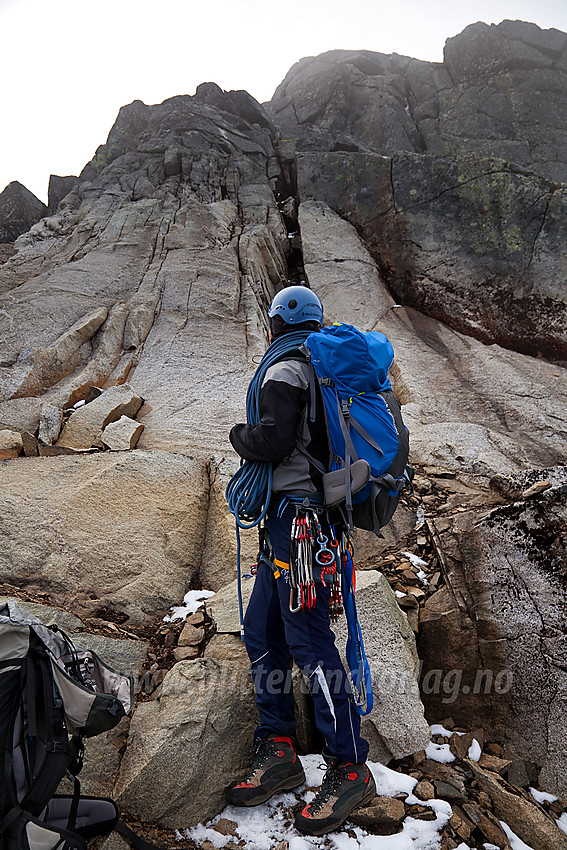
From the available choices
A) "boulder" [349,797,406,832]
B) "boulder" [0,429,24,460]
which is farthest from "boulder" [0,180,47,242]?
"boulder" [349,797,406,832]

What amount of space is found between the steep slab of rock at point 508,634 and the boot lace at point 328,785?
1.86 m

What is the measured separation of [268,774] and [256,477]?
228cm

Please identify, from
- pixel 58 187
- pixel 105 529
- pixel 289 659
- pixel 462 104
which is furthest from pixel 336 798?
pixel 462 104

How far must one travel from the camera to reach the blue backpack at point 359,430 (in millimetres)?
4023

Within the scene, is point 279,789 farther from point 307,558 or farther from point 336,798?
point 307,558

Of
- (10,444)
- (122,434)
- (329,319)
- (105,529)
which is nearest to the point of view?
(105,529)

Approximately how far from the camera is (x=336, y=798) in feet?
12.4

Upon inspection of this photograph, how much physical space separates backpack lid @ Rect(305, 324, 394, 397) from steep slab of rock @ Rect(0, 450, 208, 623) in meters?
3.68

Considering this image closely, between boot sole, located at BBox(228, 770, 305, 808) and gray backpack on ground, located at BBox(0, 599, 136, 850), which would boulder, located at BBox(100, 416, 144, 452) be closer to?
gray backpack on ground, located at BBox(0, 599, 136, 850)

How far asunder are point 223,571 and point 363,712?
281cm

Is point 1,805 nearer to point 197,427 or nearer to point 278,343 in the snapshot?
point 278,343

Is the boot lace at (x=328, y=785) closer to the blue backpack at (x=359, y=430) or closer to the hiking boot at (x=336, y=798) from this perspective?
the hiking boot at (x=336, y=798)

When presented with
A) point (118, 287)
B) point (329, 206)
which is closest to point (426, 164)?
point (329, 206)

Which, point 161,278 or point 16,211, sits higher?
point 16,211
